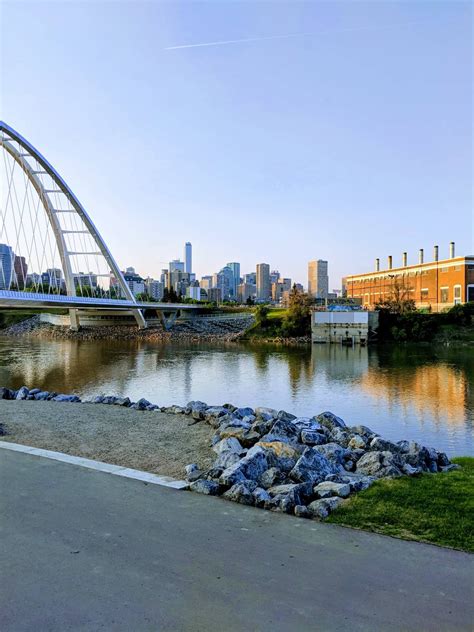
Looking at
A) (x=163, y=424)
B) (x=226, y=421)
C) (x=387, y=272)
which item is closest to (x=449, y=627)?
(x=226, y=421)

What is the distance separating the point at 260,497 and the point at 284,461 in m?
1.63

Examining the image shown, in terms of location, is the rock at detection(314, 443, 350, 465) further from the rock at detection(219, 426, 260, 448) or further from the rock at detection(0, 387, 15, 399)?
the rock at detection(0, 387, 15, 399)

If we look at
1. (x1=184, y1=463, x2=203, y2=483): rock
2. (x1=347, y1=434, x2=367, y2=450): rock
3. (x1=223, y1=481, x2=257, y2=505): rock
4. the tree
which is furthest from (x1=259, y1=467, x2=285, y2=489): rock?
the tree

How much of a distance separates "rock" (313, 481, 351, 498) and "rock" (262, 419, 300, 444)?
2.58 meters

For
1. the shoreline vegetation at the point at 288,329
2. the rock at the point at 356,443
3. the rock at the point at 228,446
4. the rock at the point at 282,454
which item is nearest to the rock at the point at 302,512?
the rock at the point at 282,454

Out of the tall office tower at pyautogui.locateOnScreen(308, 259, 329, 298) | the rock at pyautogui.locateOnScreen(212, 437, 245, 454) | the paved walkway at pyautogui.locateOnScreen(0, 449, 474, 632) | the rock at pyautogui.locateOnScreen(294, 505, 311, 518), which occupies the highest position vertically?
the tall office tower at pyautogui.locateOnScreen(308, 259, 329, 298)

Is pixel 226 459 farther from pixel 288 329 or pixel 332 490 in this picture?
pixel 288 329

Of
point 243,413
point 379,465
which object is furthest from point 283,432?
point 243,413

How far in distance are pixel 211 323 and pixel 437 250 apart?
118 ft

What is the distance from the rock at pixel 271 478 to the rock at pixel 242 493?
0.41m

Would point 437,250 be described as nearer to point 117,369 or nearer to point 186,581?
point 117,369

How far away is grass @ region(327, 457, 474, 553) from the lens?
5102 millimetres

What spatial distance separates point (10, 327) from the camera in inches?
3179

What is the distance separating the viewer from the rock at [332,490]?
20.7ft
